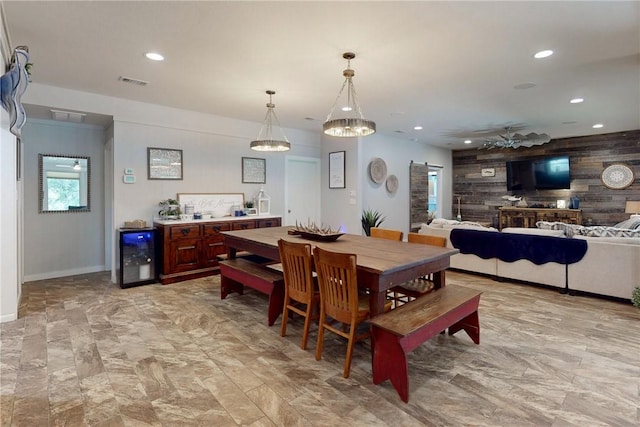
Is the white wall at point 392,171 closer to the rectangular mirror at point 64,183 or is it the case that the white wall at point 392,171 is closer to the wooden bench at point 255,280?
the wooden bench at point 255,280

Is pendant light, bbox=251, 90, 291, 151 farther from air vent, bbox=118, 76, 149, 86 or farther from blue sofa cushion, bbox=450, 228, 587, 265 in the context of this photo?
blue sofa cushion, bbox=450, 228, 587, 265

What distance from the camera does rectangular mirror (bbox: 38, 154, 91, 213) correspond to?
185 inches

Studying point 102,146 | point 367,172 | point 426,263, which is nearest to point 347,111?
point 367,172

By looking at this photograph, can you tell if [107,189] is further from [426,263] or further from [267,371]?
[426,263]

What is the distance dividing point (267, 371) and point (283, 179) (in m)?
4.54

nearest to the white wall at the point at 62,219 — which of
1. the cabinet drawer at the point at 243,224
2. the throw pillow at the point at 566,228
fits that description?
the cabinet drawer at the point at 243,224

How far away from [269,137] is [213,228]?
2.15 metres

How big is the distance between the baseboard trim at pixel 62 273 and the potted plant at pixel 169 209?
1506 mm

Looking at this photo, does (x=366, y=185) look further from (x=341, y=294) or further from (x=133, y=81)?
(x=341, y=294)

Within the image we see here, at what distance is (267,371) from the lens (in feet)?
7.64

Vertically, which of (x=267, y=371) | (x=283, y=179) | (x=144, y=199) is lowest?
(x=267, y=371)

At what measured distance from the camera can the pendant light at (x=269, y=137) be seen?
4027 millimetres

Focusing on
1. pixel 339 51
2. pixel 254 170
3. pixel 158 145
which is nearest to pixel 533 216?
pixel 254 170

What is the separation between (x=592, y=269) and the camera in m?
3.87
